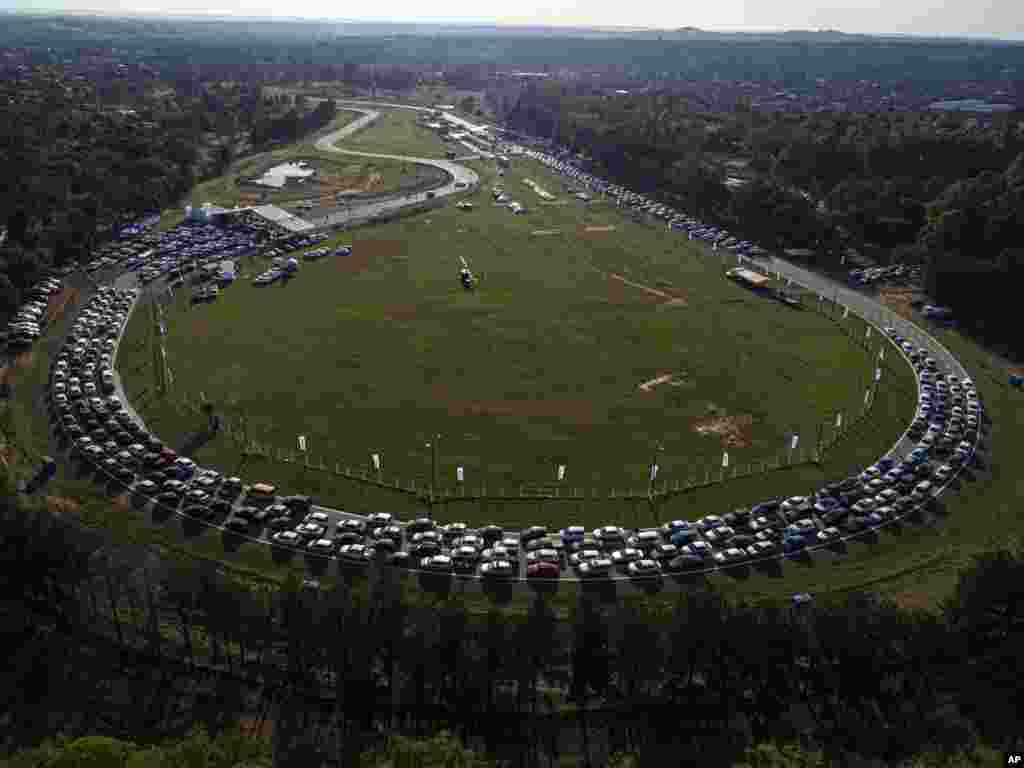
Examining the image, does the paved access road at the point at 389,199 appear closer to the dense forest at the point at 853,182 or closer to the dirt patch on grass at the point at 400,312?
the dense forest at the point at 853,182

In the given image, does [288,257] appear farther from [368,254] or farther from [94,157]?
[94,157]

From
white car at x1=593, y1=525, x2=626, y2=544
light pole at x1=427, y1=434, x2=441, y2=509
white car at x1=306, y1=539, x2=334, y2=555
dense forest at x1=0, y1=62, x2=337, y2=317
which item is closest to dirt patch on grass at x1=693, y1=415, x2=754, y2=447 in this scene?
white car at x1=593, y1=525, x2=626, y2=544

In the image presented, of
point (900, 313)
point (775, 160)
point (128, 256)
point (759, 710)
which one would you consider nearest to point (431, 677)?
point (759, 710)

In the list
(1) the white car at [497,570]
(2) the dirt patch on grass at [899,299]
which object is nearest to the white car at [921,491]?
(1) the white car at [497,570]

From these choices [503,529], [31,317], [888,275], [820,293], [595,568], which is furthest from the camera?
[888,275]

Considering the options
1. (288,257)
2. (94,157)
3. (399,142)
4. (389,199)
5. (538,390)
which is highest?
(94,157)

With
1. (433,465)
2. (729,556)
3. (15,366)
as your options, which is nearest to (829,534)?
(729,556)
